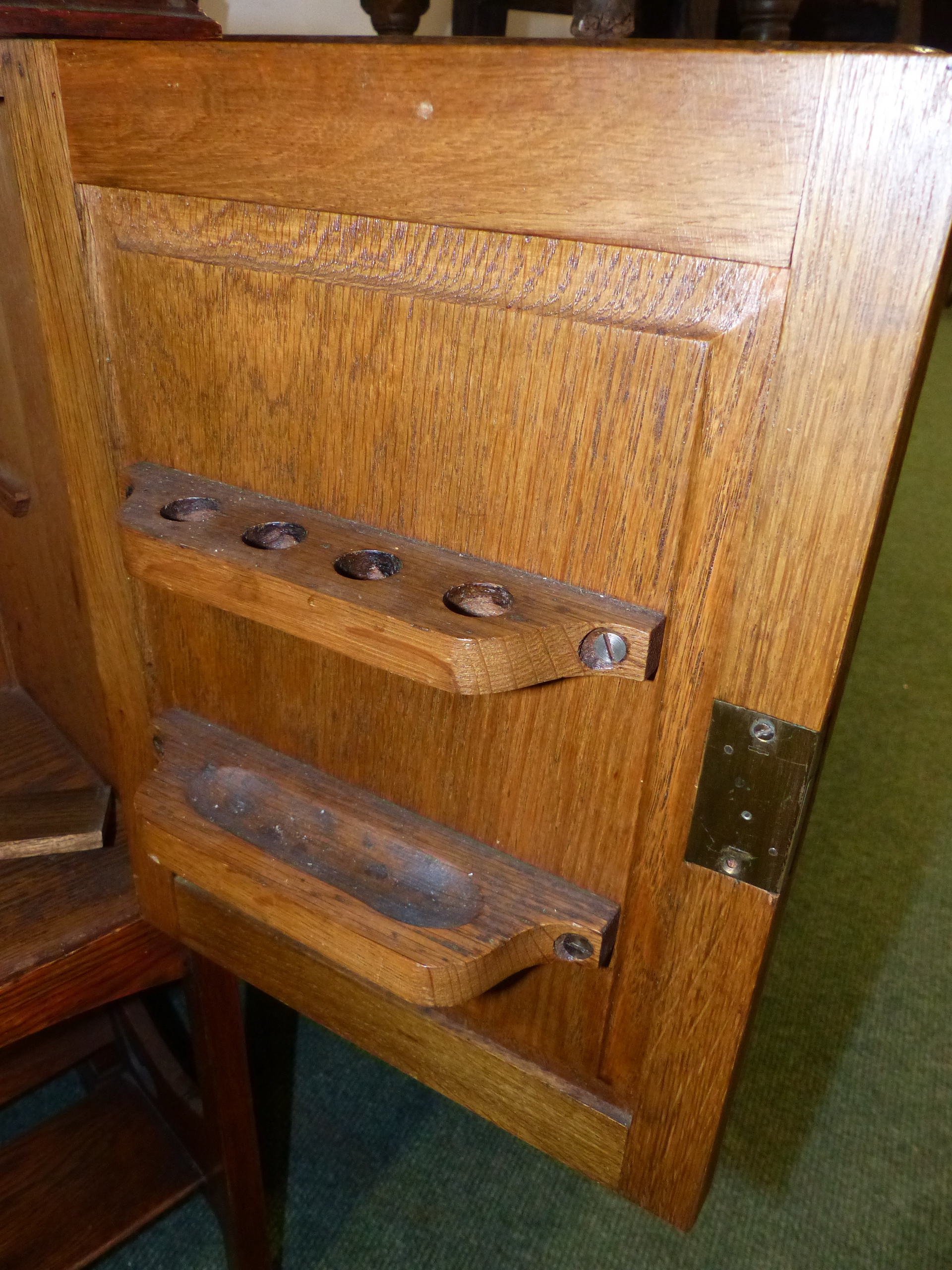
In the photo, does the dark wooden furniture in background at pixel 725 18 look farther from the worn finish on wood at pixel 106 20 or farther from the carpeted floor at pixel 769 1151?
the carpeted floor at pixel 769 1151

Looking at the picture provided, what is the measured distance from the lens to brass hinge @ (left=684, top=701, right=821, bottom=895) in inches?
17.9

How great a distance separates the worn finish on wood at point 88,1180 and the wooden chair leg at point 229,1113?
8 centimetres

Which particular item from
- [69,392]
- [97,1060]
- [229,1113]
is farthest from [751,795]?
[97,1060]

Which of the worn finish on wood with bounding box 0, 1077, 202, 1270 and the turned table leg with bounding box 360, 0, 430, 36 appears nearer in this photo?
the turned table leg with bounding box 360, 0, 430, 36

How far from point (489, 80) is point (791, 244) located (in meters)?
0.15

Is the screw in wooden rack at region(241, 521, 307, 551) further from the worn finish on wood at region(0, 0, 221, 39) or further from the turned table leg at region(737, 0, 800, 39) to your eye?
the turned table leg at region(737, 0, 800, 39)

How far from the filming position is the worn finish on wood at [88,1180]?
1.06m

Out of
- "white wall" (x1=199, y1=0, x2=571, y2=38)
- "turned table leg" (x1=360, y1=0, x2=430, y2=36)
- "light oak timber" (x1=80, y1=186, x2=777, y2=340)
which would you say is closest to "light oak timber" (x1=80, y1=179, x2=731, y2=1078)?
"light oak timber" (x1=80, y1=186, x2=777, y2=340)

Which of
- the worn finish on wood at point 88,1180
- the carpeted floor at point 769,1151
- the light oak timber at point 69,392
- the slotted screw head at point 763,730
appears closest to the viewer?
the slotted screw head at point 763,730

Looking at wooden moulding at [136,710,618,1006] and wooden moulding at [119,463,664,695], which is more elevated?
wooden moulding at [119,463,664,695]

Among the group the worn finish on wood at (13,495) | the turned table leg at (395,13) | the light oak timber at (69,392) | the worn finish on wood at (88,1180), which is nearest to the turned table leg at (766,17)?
the turned table leg at (395,13)

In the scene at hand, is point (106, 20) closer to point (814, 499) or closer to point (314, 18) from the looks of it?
point (814, 499)

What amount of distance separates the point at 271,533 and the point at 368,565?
3.0 inches

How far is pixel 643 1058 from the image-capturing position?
1.85 ft
